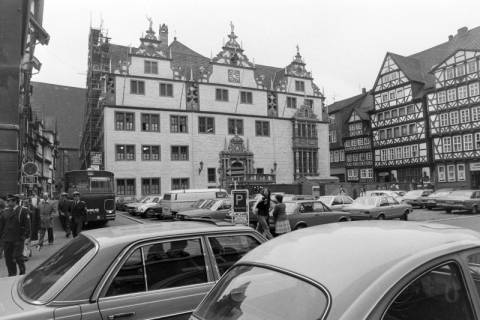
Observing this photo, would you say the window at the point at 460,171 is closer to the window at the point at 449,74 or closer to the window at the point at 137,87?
the window at the point at 449,74

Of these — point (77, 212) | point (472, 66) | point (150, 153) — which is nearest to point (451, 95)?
point (472, 66)

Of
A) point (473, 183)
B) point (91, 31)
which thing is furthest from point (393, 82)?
point (91, 31)

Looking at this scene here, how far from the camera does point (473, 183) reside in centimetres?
4088

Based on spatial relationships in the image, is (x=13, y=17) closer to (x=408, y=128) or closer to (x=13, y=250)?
(x=13, y=250)

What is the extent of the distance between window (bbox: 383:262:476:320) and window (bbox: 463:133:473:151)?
4512 centimetres

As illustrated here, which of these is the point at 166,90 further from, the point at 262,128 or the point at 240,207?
the point at 240,207

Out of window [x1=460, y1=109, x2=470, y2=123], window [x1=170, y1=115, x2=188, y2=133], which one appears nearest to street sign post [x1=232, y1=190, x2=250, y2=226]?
window [x1=170, y1=115, x2=188, y2=133]

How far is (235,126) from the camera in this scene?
42.9 meters

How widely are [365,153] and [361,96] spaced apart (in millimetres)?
9989

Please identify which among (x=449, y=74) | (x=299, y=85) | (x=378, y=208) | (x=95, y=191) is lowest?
(x=378, y=208)

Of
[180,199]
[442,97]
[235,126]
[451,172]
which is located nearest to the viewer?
[180,199]

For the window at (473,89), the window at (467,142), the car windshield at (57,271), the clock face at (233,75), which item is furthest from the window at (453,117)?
the car windshield at (57,271)

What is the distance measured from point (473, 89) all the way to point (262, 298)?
4536 cm

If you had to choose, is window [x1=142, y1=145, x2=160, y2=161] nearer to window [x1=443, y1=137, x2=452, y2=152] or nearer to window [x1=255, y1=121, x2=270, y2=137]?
window [x1=255, y1=121, x2=270, y2=137]
